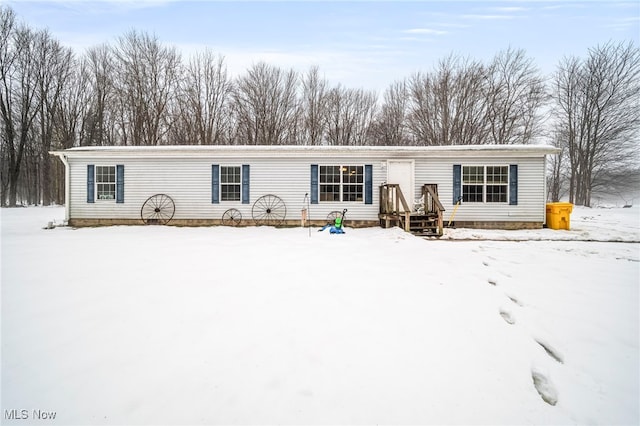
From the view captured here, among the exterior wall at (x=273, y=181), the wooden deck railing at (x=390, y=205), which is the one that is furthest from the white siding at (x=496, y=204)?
the wooden deck railing at (x=390, y=205)

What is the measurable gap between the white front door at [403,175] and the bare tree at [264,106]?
1364cm

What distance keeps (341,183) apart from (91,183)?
31.9 feet

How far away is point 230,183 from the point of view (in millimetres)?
10492

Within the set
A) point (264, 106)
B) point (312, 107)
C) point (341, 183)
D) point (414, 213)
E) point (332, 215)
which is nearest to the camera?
point (414, 213)

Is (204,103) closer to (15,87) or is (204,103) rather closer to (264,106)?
(264,106)

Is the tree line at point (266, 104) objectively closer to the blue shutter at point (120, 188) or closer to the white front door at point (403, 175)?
the blue shutter at point (120, 188)

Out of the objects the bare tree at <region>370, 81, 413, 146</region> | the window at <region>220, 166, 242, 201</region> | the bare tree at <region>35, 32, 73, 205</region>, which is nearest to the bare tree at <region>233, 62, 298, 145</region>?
the bare tree at <region>370, 81, 413, 146</region>

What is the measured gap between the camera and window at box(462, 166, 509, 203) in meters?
10.2

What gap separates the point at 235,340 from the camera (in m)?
2.57

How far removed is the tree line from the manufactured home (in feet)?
38.5

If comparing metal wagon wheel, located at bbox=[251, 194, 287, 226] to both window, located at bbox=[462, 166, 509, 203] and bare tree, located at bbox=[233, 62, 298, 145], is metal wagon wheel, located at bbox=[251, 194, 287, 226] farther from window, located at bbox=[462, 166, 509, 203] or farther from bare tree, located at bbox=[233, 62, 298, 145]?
bare tree, located at bbox=[233, 62, 298, 145]

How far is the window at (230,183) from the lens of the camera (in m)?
10.5

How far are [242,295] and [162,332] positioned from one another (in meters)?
1.01

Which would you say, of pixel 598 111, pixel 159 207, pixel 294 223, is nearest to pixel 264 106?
pixel 159 207
